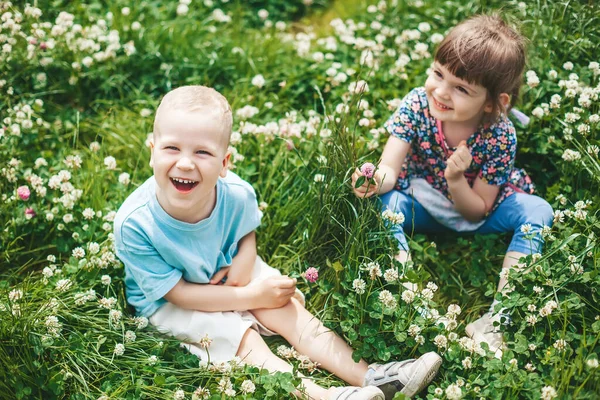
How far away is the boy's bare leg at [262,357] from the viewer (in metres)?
2.86

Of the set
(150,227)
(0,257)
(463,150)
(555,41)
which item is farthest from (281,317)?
(555,41)

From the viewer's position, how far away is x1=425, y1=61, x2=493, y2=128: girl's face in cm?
323

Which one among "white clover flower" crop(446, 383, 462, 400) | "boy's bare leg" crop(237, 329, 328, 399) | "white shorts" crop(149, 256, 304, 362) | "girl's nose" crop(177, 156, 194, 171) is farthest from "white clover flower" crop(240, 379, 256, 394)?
"girl's nose" crop(177, 156, 194, 171)

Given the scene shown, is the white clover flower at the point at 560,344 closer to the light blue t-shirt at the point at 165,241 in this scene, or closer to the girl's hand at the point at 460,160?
the girl's hand at the point at 460,160

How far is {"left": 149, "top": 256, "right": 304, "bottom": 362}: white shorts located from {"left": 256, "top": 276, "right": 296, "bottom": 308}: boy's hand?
111 millimetres

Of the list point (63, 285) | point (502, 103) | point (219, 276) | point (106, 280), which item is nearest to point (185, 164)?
point (219, 276)

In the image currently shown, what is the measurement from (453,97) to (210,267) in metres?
1.42

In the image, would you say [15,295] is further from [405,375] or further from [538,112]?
[538,112]

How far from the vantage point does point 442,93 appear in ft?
10.7

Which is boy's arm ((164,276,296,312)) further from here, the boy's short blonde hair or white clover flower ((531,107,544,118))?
white clover flower ((531,107,544,118))

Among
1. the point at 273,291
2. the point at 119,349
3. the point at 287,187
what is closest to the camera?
the point at 119,349

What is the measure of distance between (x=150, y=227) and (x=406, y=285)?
1171 millimetres

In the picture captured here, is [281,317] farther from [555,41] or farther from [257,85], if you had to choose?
[555,41]

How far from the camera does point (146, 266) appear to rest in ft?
9.54
